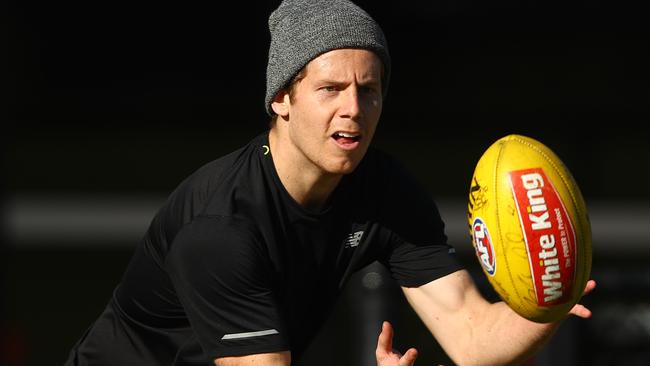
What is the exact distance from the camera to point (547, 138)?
9.20m

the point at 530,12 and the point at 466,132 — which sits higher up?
the point at 530,12

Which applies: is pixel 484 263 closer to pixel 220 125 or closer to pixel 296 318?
pixel 296 318

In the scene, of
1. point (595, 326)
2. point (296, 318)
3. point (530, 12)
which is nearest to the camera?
point (296, 318)

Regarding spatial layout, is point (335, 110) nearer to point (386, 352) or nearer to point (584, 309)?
point (386, 352)

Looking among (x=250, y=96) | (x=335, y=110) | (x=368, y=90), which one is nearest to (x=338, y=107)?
(x=335, y=110)

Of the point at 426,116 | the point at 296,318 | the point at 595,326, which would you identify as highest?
the point at 426,116

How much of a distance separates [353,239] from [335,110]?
563 mm

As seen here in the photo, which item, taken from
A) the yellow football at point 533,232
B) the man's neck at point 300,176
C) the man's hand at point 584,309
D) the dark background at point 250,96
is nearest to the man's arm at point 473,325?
the man's hand at point 584,309

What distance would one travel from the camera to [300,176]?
4.56 m

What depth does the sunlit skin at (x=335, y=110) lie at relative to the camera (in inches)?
173

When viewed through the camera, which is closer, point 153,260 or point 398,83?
point 153,260

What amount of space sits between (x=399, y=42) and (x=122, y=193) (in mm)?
2242

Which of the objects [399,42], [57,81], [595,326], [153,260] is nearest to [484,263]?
[153,260]

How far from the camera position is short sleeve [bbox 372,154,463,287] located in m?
4.86
